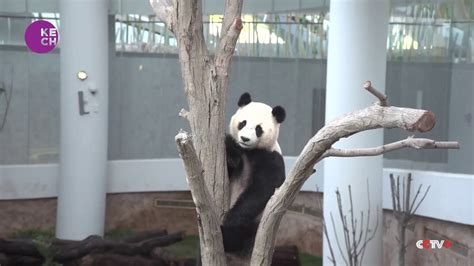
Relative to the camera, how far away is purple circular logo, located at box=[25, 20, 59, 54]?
6.44 metres

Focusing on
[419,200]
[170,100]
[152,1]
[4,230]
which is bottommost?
[4,230]

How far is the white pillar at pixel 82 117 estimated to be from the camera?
6020 millimetres

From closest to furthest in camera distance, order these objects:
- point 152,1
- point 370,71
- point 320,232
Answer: point 152,1 → point 370,71 → point 320,232

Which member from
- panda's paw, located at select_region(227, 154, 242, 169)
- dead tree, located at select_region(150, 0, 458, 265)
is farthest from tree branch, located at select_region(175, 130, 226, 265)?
panda's paw, located at select_region(227, 154, 242, 169)

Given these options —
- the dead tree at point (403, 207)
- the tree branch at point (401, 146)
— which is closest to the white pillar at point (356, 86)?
the dead tree at point (403, 207)

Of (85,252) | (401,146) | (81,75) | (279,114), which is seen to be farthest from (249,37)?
(401,146)

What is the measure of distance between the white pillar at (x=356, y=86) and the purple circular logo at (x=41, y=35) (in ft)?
9.03

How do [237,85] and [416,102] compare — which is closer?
[416,102]

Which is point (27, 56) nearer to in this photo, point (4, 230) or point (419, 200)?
point (4, 230)

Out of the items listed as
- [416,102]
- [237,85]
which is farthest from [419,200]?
[237,85]

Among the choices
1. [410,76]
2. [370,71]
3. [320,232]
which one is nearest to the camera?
[370,71]

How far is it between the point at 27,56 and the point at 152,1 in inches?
158

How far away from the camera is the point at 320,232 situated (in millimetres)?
6352

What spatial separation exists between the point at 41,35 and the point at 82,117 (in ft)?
3.11
